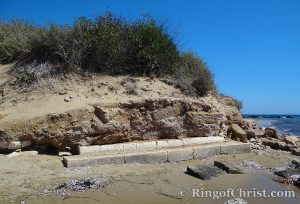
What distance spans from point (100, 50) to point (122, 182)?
497cm

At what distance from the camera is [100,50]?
10.7 metres

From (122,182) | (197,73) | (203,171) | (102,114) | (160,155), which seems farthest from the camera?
(197,73)

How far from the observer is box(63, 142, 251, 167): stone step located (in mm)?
7561

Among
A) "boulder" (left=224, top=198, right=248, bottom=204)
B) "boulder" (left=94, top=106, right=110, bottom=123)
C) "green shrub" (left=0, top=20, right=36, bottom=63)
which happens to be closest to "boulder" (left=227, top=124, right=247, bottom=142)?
"boulder" (left=94, top=106, right=110, bottom=123)

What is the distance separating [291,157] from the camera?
1016 cm

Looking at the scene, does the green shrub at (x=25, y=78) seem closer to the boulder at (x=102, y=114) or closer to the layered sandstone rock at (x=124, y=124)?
the layered sandstone rock at (x=124, y=124)

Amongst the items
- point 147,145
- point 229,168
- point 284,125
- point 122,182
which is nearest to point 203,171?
point 229,168

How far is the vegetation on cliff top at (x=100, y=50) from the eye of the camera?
10.4 m

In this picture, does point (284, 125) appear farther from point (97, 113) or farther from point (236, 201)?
point (236, 201)

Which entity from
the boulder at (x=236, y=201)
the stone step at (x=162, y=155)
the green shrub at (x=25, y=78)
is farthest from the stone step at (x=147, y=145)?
the boulder at (x=236, y=201)

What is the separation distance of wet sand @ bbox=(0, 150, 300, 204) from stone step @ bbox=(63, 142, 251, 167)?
0.18 m

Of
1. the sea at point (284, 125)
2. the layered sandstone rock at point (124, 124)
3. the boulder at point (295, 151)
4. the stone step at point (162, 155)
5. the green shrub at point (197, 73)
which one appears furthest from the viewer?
the sea at point (284, 125)

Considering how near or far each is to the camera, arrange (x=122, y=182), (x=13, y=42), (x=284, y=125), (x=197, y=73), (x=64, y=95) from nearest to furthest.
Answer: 1. (x=122, y=182)
2. (x=64, y=95)
3. (x=13, y=42)
4. (x=197, y=73)
5. (x=284, y=125)

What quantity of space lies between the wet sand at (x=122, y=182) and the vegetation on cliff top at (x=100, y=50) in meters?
3.46
